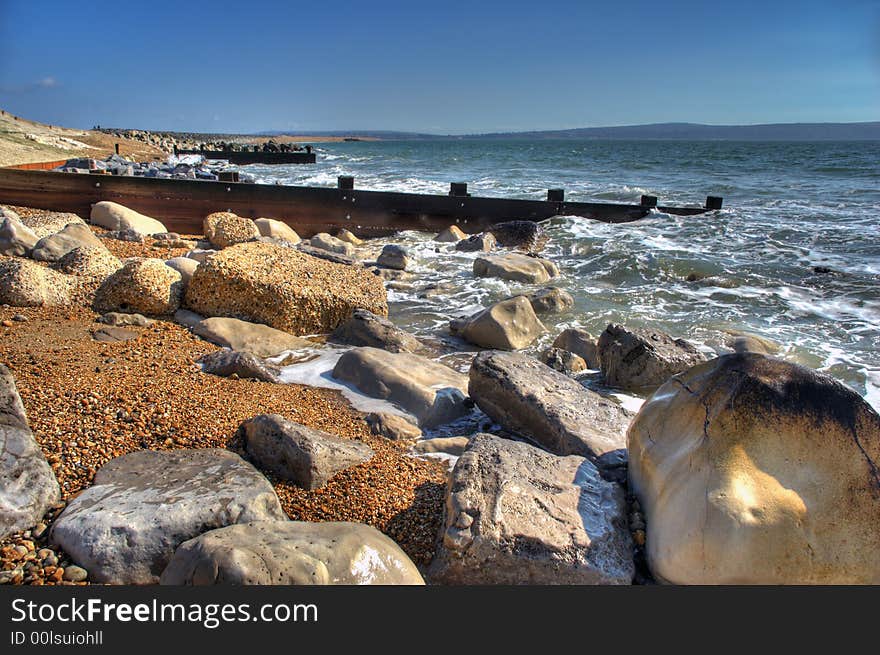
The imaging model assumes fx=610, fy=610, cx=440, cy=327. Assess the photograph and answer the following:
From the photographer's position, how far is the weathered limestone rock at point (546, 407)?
3498 millimetres

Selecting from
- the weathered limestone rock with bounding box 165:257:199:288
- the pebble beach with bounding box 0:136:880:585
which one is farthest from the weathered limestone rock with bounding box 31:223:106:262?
the pebble beach with bounding box 0:136:880:585

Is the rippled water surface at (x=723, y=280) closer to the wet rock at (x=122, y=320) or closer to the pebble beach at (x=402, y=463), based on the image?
the pebble beach at (x=402, y=463)

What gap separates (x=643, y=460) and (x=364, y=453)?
1413 millimetres

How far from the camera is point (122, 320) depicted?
512 centimetres

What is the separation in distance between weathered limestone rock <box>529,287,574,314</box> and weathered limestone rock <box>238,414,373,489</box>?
4.55 meters

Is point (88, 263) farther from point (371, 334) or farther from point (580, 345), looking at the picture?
point (580, 345)

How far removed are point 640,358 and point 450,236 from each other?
751cm

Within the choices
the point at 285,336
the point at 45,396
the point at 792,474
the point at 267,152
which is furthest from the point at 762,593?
the point at 267,152

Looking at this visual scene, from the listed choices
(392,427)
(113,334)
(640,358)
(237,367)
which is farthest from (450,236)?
(392,427)

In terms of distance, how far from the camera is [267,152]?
37.0m

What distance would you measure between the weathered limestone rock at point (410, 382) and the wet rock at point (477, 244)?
666 cm

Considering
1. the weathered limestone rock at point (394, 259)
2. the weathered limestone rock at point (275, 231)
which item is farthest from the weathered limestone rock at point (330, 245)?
the weathered limestone rock at point (394, 259)

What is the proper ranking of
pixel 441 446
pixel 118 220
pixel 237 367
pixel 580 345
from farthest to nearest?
pixel 118 220, pixel 580 345, pixel 237 367, pixel 441 446

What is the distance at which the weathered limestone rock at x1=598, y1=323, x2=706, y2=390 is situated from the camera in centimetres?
514
